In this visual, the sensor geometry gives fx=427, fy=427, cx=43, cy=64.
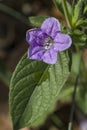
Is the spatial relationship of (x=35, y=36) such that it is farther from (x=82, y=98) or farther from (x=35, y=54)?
(x=82, y=98)

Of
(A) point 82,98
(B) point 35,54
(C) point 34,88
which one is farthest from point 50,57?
(A) point 82,98

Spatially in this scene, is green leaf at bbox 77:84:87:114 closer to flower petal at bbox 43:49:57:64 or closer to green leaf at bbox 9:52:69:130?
green leaf at bbox 9:52:69:130

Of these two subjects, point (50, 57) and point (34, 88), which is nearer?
point (50, 57)

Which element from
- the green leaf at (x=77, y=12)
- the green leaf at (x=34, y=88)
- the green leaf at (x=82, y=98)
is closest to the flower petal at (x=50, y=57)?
the green leaf at (x=34, y=88)

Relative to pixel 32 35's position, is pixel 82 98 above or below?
below

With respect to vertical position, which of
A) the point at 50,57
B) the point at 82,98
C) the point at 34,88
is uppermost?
the point at 50,57

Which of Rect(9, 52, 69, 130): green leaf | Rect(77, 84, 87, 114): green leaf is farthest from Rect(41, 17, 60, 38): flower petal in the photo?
Rect(77, 84, 87, 114): green leaf

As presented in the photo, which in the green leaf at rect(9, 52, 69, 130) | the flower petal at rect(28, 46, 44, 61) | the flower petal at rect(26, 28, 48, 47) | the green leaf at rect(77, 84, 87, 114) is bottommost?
the green leaf at rect(77, 84, 87, 114)
